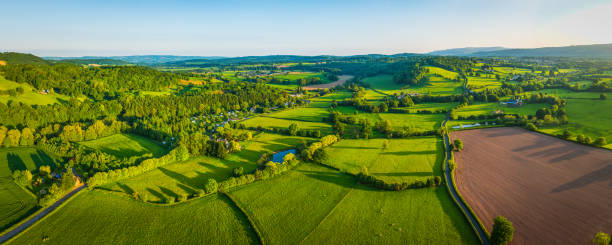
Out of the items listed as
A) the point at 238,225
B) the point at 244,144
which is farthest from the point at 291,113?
the point at 238,225

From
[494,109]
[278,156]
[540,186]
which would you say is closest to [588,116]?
[494,109]

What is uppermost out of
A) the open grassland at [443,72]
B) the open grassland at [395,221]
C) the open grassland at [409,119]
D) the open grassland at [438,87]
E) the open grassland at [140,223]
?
the open grassland at [443,72]

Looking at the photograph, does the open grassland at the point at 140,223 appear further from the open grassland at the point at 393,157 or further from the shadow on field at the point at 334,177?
the open grassland at the point at 393,157

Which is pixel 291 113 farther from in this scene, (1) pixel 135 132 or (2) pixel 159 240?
(2) pixel 159 240

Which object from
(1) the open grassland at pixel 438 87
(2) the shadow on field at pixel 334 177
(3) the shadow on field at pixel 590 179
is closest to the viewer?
(3) the shadow on field at pixel 590 179

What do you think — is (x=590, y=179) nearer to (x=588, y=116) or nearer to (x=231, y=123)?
(x=588, y=116)

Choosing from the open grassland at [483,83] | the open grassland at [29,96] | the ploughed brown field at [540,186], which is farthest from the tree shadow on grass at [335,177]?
the open grassland at [483,83]
